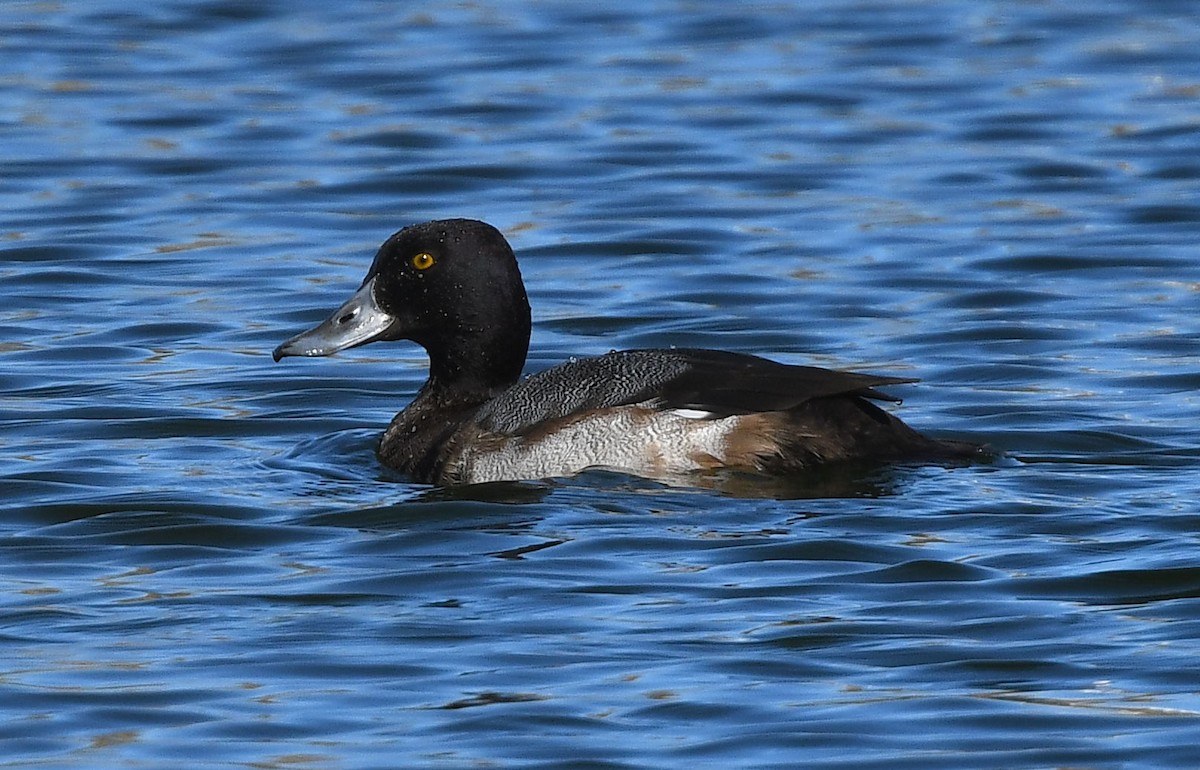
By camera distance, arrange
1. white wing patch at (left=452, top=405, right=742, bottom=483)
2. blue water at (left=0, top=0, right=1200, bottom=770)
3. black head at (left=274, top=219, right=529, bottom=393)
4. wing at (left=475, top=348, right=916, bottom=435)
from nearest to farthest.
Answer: blue water at (left=0, top=0, right=1200, bottom=770) → wing at (left=475, top=348, right=916, bottom=435) → white wing patch at (left=452, top=405, right=742, bottom=483) → black head at (left=274, top=219, right=529, bottom=393)

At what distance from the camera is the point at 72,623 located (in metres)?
7.11

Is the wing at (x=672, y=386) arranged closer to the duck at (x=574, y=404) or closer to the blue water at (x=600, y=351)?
the duck at (x=574, y=404)

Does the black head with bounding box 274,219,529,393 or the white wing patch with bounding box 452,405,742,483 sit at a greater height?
the black head with bounding box 274,219,529,393

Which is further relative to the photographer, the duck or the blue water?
the duck

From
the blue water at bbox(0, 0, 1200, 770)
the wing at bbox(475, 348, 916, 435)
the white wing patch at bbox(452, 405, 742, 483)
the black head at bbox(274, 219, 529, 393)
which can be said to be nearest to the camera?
the blue water at bbox(0, 0, 1200, 770)

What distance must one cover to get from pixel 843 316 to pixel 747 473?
3.41 m

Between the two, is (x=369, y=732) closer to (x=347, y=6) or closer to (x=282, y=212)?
(x=282, y=212)

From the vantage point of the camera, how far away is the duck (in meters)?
8.66

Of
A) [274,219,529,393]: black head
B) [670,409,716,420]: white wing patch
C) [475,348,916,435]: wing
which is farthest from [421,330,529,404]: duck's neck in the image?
[670,409,716,420]: white wing patch

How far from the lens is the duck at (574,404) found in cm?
866

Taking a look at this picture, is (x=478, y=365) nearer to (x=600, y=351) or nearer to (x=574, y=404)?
(x=574, y=404)

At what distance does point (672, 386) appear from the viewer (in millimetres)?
8781

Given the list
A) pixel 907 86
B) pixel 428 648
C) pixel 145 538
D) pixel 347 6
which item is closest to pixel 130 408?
pixel 145 538

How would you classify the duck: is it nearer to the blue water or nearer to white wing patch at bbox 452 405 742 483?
white wing patch at bbox 452 405 742 483
